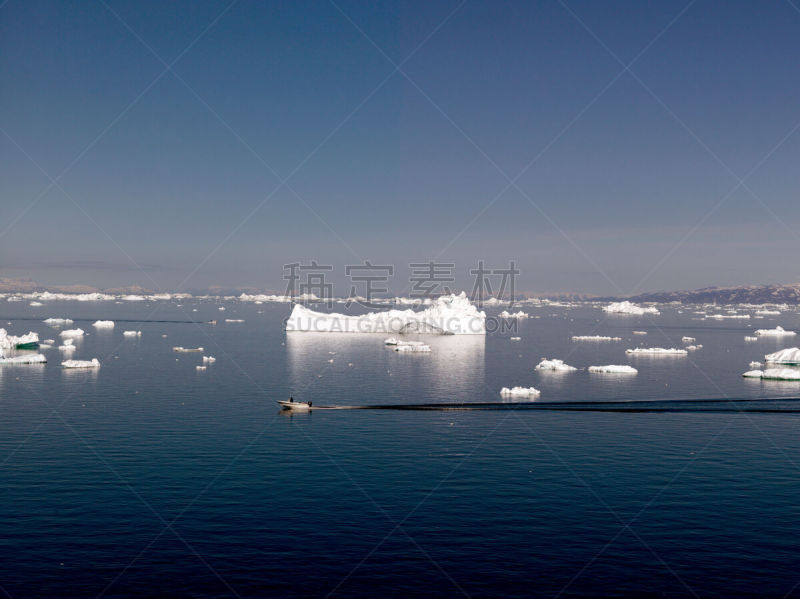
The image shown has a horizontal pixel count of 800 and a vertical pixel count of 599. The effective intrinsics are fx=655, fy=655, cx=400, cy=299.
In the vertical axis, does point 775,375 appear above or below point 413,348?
below

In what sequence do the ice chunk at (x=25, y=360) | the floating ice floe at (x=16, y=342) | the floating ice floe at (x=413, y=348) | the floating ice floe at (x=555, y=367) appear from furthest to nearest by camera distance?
the floating ice floe at (x=413, y=348)
the floating ice floe at (x=16, y=342)
the floating ice floe at (x=555, y=367)
the ice chunk at (x=25, y=360)

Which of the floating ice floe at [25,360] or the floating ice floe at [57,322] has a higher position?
the floating ice floe at [57,322]

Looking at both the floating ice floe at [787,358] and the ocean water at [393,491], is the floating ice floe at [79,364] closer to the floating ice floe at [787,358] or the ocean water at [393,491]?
the ocean water at [393,491]

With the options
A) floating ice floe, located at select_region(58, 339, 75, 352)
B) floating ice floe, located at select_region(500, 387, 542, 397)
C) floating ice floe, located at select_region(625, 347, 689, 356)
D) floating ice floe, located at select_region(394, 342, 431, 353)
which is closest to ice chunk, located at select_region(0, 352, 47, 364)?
floating ice floe, located at select_region(58, 339, 75, 352)

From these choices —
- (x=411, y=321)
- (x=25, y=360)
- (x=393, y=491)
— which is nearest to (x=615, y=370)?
(x=393, y=491)

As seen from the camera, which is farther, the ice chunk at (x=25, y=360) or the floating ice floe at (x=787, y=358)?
the floating ice floe at (x=787, y=358)

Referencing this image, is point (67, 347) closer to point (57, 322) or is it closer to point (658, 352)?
point (57, 322)

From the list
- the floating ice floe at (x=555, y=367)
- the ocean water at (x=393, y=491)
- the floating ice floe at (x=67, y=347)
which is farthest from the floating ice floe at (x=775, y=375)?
the floating ice floe at (x=67, y=347)
